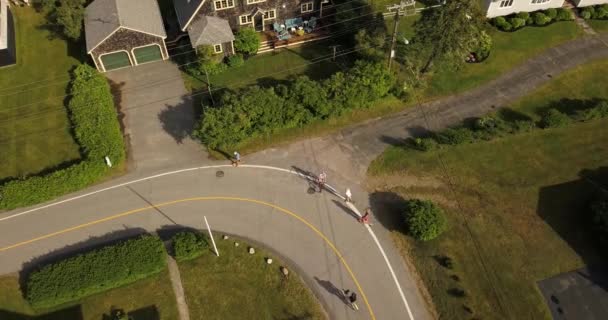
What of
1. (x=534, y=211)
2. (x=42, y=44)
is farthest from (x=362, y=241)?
(x=42, y=44)

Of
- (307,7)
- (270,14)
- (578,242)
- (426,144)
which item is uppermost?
(307,7)

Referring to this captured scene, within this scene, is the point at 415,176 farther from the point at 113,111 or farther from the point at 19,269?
the point at 19,269

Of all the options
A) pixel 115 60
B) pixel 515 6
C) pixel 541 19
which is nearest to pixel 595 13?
pixel 541 19

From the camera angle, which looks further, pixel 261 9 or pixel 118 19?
pixel 261 9

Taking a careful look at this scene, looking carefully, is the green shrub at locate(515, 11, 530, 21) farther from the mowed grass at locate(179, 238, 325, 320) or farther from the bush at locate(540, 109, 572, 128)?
the mowed grass at locate(179, 238, 325, 320)

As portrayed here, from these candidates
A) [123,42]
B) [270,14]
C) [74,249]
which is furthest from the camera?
[270,14]

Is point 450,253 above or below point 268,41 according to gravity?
below

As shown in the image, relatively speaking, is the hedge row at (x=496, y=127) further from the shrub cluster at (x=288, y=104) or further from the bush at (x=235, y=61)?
the bush at (x=235, y=61)

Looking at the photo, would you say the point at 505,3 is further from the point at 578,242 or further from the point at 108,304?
the point at 108,304
